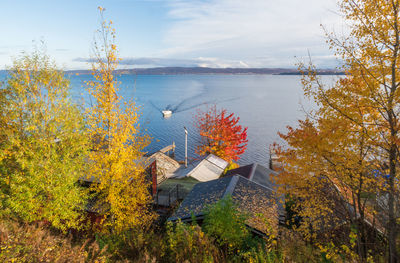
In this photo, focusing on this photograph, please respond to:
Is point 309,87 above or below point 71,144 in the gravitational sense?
above

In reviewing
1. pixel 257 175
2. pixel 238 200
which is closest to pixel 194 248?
pixel 238 200

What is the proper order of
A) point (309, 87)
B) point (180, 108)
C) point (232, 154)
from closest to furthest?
point (309, 87) → point (232, 154) → point (180, 108)

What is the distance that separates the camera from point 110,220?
1426 centimetres

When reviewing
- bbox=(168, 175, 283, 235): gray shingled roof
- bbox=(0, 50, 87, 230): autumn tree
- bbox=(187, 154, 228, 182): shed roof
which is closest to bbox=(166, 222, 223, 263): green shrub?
bbox=(168, 175, 283, 235): gray shingled roof

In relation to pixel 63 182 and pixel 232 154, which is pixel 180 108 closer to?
pixel 232 154

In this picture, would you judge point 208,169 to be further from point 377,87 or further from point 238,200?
point 377,87

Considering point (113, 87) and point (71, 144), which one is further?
point (71, 144)

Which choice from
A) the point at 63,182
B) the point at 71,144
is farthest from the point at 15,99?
Result: the point at 63,182

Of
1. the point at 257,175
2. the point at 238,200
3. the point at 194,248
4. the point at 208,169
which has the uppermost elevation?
the point at 194,248

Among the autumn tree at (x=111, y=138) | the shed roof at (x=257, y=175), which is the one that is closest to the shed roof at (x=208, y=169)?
the shed roof at (x=257, y=175)

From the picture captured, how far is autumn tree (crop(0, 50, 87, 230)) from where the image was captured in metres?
13.6

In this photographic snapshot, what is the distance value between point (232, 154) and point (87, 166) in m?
24.9

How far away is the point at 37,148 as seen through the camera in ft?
47.9

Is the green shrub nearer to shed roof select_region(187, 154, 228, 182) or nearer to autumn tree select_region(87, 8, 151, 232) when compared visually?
autumn tree select_region(87, 8, 151, 232)
